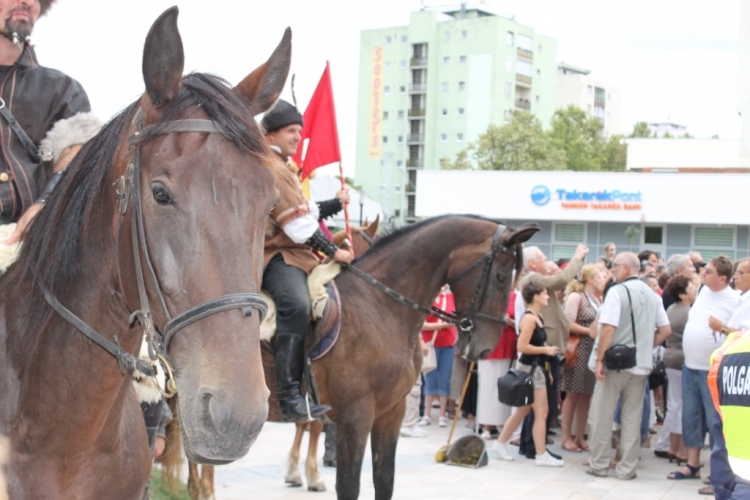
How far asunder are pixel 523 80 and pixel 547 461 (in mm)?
86508

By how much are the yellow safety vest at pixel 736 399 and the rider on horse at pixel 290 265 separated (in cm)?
288

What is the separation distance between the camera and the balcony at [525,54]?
92.1 m

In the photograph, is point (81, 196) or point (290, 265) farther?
point (290, 265)

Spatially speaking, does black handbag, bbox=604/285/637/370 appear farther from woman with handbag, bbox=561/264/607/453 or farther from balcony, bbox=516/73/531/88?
balcony, bbox=516/73/531/88

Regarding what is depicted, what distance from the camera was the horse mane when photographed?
2.34 metres

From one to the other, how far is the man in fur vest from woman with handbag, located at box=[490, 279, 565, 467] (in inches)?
293

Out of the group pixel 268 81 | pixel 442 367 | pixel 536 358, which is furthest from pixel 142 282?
pixel 442 367

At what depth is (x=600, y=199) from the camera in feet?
135

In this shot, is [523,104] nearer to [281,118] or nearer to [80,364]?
[281,118]

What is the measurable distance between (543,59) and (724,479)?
95712mm

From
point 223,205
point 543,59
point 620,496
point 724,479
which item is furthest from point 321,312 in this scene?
point 543,59

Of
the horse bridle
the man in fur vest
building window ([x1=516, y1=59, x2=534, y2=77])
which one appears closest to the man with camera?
the man in fur vest

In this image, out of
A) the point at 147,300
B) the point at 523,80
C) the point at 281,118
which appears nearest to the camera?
the point at 147,300

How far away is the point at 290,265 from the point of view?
6.01 m
